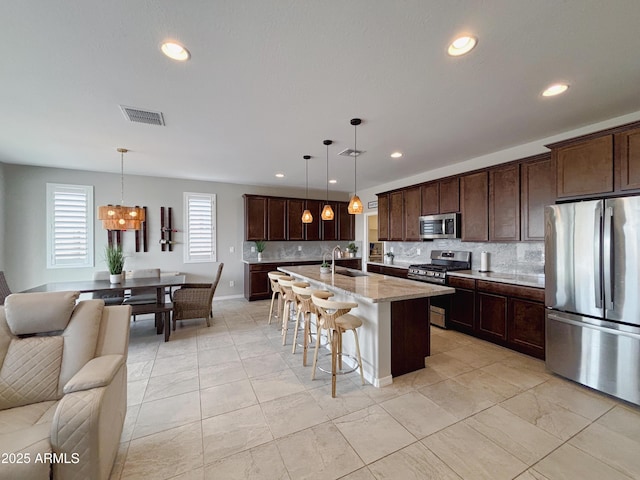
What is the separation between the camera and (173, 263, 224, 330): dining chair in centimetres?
415

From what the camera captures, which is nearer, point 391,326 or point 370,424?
point 370,424

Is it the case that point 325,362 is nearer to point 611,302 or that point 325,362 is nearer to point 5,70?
point 611,302

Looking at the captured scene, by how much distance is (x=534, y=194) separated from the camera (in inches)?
130

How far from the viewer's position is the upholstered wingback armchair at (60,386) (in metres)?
1.21

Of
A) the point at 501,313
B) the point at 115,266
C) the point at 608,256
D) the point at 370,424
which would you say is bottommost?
the point at 370,424

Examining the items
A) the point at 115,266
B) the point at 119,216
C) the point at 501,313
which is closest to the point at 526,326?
the point at 501,313

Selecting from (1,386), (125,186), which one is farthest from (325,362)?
(125,186)

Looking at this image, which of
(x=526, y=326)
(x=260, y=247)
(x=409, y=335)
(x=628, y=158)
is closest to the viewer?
(x=628, y=158)

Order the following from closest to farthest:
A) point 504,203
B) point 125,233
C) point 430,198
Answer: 1. point 504,203
2. point 430,198
3. point 125,233

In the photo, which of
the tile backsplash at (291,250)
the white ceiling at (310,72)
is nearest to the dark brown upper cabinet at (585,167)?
the white ceiling at (310,72)

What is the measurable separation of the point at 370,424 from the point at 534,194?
336cm

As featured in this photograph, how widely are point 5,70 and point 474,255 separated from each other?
5766mm

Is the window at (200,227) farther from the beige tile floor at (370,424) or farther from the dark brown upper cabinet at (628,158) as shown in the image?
the dark brown upper cabinet at (628,158)

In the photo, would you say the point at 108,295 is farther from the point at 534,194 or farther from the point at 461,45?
the point at 534,194
